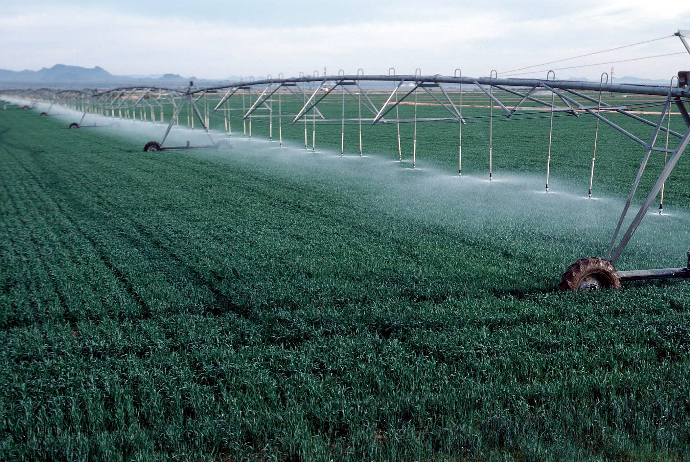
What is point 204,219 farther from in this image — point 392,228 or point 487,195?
point 487,195

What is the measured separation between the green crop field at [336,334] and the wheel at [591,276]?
0.24 metres

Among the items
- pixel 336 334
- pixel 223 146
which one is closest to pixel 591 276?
pixel 336 334

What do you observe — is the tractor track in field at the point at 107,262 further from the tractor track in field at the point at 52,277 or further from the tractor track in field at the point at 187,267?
the tractor track in field at the point at 52,277

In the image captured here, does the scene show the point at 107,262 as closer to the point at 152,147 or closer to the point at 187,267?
the point at 187,267

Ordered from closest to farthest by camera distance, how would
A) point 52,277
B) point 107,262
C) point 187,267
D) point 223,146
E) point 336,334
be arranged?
point 336,334 → point 52,277 → point 187,267 → point 107,262 → point 223,146

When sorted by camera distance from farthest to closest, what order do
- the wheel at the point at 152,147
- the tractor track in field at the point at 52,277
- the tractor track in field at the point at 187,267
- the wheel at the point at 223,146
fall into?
1. the wheel at the point at 223,146
2. the wheel at the point at 152,147
3. the tractor track in field at the point at 187,267
4. the tractor track in field at the point at 52,277

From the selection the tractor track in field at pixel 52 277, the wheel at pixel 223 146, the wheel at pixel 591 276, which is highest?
the wheel at pixel 223 146

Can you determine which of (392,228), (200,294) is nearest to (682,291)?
(392,228)

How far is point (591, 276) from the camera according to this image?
965 cm

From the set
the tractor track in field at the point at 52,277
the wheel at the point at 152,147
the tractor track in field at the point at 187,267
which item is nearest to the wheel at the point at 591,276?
the tractor track in field at the point at 187,267

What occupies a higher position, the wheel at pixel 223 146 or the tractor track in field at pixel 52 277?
the wheel at pixel 223 146

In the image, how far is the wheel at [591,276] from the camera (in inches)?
372

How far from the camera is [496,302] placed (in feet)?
30.1

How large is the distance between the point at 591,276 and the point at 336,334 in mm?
4357
